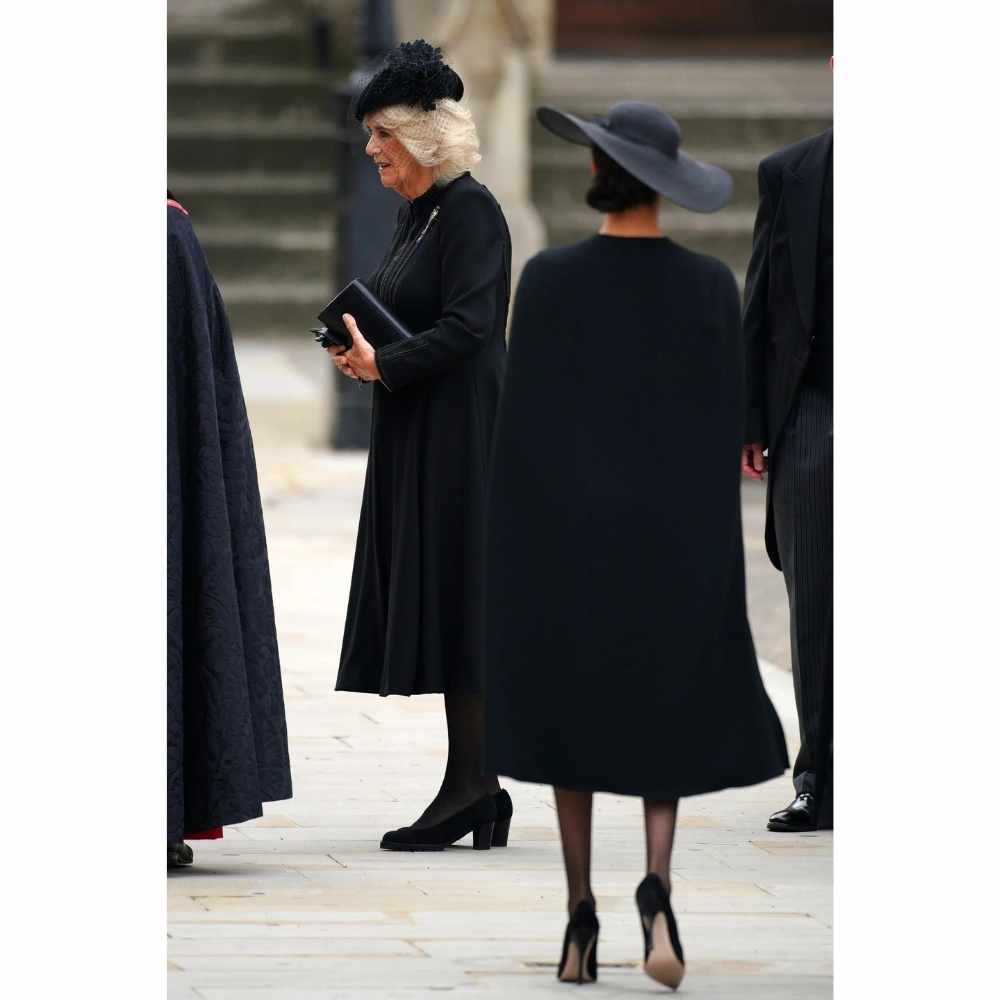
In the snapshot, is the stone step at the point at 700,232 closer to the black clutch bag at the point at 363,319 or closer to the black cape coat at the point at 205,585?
the black clutch bag at the point at 363,319

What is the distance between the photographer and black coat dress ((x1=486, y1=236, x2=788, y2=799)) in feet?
15.3

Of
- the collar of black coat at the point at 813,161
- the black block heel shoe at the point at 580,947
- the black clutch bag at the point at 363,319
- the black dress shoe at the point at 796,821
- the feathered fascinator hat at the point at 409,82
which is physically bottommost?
the black dress shoe at the point at 796,821

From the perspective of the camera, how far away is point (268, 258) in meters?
19.4

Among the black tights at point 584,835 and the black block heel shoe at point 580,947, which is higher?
the black tights at point 584,835

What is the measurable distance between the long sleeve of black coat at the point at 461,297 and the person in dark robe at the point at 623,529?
4.04ft

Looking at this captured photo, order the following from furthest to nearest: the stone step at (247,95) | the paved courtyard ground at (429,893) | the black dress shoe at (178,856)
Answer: the stone step at (247,95), the black dress shoe at (178,856), the paved courtyard ground at (429,893)

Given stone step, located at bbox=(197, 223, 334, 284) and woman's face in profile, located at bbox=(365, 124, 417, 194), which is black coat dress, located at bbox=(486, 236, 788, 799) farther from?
stone step, located at bbox=(197, 223, 334, 284)

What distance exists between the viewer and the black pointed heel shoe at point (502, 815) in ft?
20.2

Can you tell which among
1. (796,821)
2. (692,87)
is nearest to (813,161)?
(796,821)

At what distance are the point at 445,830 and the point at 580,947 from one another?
142 cm

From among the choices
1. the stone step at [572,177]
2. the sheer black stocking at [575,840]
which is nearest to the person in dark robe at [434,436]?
the sheer black stocking at [575,840]

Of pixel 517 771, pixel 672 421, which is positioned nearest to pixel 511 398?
pixel 672 421

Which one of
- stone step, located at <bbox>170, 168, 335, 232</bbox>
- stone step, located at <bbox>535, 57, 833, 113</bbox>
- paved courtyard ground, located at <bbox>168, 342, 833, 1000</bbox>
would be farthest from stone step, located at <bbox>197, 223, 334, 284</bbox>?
paved courtyard ground, located at <bbox>168, 342, 833, 1000</bbox>
